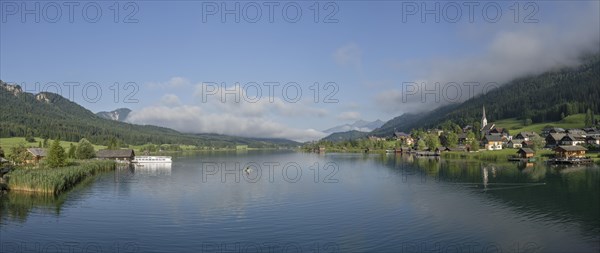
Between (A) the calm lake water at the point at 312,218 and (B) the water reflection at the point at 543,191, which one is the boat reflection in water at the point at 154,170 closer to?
(A) the calm lake water at the point at 312,218

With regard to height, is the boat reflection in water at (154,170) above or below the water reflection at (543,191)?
below

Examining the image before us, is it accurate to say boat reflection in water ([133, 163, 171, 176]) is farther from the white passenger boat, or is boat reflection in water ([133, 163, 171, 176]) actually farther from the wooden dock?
the wooden dock

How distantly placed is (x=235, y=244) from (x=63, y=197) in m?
40.8

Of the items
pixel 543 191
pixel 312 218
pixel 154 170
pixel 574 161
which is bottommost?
pixel 312 218

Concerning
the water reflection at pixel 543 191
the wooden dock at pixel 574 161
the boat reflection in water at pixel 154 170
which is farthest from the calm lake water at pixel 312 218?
the wooden dock at pixel 574 161

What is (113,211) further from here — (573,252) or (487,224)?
(573,252)

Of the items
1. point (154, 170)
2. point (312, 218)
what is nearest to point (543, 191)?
point (312, 218)

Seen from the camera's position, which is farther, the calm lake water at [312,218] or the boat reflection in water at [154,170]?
the boat reflection in water at [154,170]

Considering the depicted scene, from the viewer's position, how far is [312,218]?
50.7 meters

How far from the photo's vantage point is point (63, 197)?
6731 centimetres

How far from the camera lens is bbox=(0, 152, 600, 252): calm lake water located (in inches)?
1548

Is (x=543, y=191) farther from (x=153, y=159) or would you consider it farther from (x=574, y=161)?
(x=153, y=159)

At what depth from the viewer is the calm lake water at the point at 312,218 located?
39312 mm

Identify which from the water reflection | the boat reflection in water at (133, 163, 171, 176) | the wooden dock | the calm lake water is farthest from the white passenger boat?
the wooden dock
